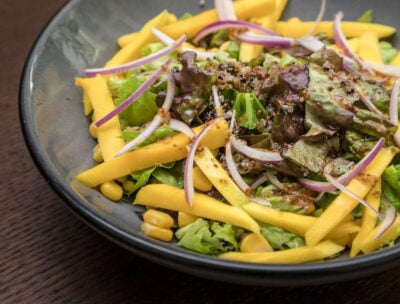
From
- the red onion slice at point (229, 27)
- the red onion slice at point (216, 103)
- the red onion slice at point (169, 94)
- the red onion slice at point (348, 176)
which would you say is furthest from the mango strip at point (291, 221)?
the red onion slice at point (229, 27)

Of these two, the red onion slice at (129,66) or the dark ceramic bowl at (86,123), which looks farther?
the red onion slice at (129,66)

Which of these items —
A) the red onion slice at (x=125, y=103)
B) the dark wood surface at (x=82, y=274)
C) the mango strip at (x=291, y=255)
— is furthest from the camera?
the red onion slice at (x=125, y=103)

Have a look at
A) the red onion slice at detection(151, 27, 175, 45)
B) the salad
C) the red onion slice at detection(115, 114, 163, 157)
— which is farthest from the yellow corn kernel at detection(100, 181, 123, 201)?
the red onion slice at detection(151, 27, 175, 45)

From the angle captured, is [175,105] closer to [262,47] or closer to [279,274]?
[262,47]

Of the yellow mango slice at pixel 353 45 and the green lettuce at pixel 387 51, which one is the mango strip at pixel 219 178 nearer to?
the yellow mango slice at pixel 353 45

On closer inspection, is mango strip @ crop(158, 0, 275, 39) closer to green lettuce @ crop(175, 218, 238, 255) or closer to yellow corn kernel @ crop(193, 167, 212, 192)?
yellow corn kernel @ crop(193, 167, 212, 192)

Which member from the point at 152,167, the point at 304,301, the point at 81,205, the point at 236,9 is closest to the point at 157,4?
the point at 236,9

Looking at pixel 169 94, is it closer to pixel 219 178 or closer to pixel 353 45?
pixel 219 178
